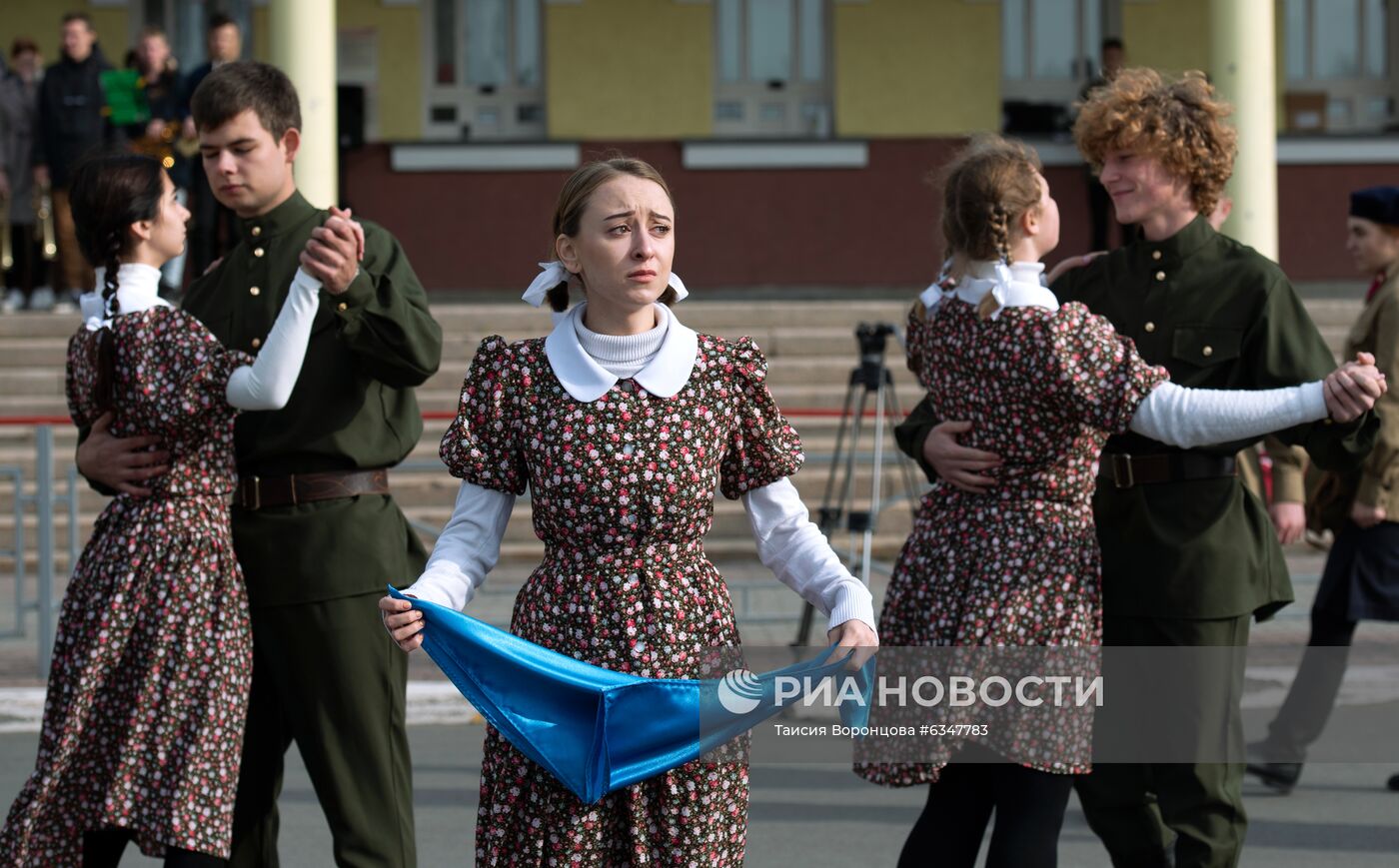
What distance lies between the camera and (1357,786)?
6965 millimetres

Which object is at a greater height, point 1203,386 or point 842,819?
point 1203,386

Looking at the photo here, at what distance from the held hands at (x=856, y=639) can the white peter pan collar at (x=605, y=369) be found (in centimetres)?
53

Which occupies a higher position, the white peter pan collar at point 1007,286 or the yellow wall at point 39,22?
the yellow wall at point 39,22

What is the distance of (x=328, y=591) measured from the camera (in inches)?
185

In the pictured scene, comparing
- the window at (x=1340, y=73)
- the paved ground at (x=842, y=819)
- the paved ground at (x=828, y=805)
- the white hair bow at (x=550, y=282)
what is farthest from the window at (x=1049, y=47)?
the white hair bow at (x=550, y=282)

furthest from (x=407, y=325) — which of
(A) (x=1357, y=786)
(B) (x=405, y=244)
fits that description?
(B) (x=405, y=244)

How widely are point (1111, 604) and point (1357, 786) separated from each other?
2.75 meters

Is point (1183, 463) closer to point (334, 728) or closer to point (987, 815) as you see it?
point (987, 815)

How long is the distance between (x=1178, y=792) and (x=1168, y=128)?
1.54 m

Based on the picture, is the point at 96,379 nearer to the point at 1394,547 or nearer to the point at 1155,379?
the point at 1155,379

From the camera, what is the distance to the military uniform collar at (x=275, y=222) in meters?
4.86

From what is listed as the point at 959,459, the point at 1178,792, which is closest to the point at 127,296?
the point at 959,459

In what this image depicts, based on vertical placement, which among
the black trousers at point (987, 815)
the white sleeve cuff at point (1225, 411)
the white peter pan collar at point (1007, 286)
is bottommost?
the black trousers at point (987, 815)

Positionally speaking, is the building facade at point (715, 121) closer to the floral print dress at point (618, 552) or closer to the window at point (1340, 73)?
the window at point (1340, 73)
